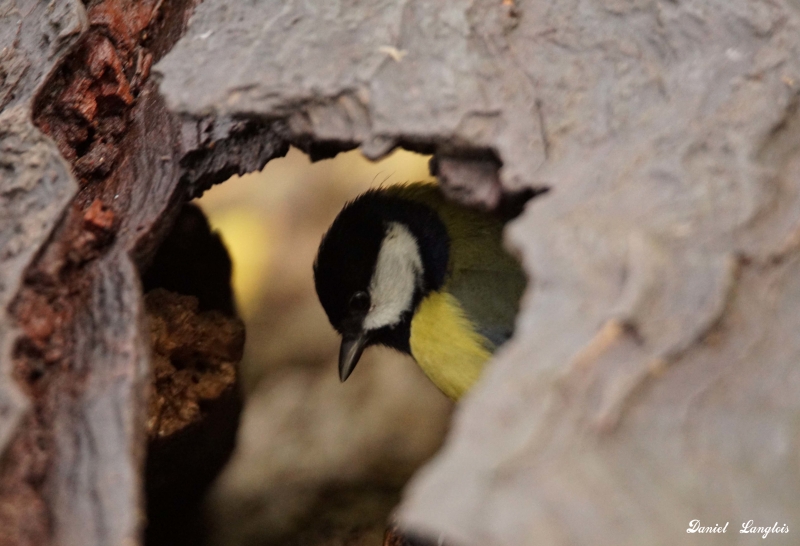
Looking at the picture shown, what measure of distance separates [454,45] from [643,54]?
0.84 ft

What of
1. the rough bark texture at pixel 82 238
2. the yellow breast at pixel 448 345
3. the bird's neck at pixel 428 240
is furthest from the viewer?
the bird's neck at pixel 428 240

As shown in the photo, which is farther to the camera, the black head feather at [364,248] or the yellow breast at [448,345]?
the black head feather at [364,248]

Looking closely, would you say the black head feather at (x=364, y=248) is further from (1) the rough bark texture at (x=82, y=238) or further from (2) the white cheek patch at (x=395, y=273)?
(1) the rough bark texture at (x=82, y=238)

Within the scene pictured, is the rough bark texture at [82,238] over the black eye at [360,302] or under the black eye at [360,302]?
over

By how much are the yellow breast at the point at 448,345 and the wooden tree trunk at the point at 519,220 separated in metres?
0.39

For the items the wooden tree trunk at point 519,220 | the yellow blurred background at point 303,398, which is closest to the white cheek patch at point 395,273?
the yellow blurred background at point 303,398

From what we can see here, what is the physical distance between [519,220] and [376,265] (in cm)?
67

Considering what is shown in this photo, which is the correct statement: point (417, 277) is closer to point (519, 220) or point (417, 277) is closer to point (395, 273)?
point (395, 273)

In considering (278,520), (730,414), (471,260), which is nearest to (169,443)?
(278,520)

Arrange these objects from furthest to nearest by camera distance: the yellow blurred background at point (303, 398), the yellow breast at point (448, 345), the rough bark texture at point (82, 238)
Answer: the yellow blurred background at point (303, 398) < the yellow breast at point (448, 345) < the rough bark texture at point (82, 238)

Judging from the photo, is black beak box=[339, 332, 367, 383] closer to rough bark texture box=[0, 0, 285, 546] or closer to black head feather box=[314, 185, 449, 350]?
black head feather box=[314, 185, 449, 350]
